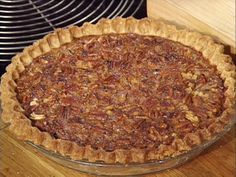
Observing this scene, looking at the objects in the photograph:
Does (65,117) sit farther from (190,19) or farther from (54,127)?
(190,19)

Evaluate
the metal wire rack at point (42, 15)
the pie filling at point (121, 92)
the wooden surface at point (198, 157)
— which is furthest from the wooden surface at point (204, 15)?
the metal wire rack at point (42, 15)

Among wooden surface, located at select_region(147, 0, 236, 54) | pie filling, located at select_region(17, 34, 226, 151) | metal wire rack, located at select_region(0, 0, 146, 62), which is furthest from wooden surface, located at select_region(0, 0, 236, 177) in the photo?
metal wire rack, located at select_region(0, 0, 146, 62)

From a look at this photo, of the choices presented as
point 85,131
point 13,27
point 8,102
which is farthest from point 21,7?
point 85,131

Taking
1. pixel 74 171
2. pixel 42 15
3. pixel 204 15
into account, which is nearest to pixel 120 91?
pixel 74 171

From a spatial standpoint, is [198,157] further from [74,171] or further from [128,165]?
[74,171]

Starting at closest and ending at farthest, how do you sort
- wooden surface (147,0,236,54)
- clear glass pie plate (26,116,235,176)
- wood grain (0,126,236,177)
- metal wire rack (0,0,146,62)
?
clear glass pie plate (26,116,235,176)
wood grain (0,126,236,177)
wooden surface (147,0,236,54)
metal wire rack (0,0,146,62)

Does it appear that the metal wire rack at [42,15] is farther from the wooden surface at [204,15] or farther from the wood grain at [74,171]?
the wood grain at [74,171]

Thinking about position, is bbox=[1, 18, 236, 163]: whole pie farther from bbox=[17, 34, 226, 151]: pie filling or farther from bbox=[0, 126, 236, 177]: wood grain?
bbox=[0, 126, 236, 177]: wood grain
